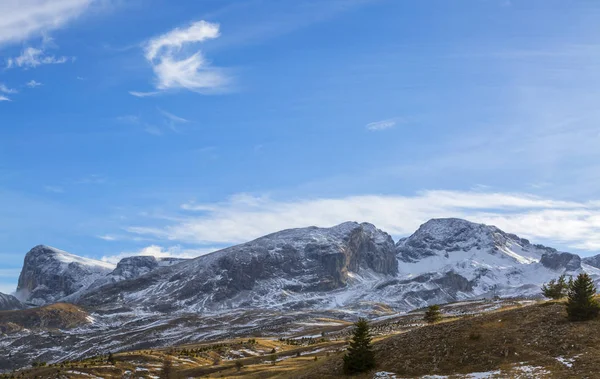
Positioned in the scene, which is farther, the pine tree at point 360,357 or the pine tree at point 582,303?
the pine tree at point 582,303

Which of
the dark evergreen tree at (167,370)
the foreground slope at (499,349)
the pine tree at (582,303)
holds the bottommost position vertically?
the dark evergreen tree at (167,370)

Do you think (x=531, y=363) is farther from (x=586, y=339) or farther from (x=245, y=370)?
(x=245, y=370)

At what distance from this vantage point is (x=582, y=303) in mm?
66375

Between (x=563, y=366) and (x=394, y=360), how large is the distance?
18.7 meters

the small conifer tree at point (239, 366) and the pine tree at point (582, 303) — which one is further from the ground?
the pine tree at point (582, 303)

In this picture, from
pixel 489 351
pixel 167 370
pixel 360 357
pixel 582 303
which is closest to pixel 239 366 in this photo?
pixel 167 370

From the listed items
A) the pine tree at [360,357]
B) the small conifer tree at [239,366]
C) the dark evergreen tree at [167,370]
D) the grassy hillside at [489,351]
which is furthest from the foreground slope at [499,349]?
the dark evergreen tree at [167,370]

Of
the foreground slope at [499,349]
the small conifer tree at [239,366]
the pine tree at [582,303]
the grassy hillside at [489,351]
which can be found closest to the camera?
the foreground slope at [499,349]

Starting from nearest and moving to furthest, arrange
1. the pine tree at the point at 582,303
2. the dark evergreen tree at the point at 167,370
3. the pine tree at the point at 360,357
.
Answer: the pine tree at the point at 360,357
the pine tree at the point at 582,303
the dark evergreen tree at the point at 167,370

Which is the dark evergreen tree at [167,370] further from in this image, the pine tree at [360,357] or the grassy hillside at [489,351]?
the pine tree at [360,357]

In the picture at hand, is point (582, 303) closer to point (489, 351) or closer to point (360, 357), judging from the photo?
point (489, 351)

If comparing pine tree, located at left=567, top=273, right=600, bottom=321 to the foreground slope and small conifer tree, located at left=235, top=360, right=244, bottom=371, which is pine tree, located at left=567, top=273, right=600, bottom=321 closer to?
the foreground slope

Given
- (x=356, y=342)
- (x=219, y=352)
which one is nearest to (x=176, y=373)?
(x=219, y=352)

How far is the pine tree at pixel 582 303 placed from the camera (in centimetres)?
6612
